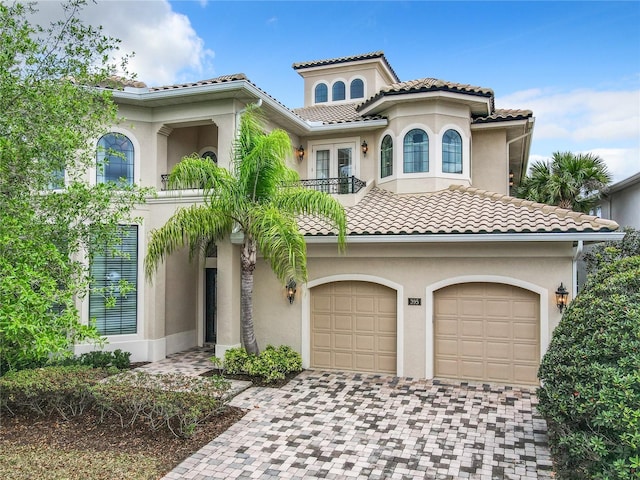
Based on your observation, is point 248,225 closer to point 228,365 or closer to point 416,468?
point 228,365

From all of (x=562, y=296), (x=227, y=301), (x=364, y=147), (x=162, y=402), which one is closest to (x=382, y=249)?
(x=562, y=296)

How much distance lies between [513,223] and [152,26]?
13.7 m

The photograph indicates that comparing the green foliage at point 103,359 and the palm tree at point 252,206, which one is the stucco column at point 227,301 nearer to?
the palm tree at point 252,206

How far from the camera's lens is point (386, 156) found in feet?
48.5

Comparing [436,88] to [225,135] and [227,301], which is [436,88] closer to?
[225,135]

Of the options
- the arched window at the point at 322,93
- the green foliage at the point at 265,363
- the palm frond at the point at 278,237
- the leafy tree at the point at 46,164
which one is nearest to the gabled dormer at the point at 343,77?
the arched window at the point at 322,93

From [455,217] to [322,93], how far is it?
1152cm

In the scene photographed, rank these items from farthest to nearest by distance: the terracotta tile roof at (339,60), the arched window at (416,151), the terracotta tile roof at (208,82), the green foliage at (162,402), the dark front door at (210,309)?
the terracotta tile roof at (339,60), the dark front door at (210,309), the arched window at (416,151), the terracotta tile roof at (208,82), the green foliage at (162,402)

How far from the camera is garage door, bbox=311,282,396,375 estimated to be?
37.9ft

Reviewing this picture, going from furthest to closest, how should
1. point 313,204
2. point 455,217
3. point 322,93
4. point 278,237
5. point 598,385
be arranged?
1. point 322,93
2. point 455,217
3. point 313,204
4. point 278,237
5. point 598,385

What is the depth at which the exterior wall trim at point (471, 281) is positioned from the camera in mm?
10328

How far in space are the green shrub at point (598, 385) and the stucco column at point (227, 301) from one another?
801 cm

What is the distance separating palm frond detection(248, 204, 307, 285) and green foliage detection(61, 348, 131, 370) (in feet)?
17.0

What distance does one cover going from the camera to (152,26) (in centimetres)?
1535
